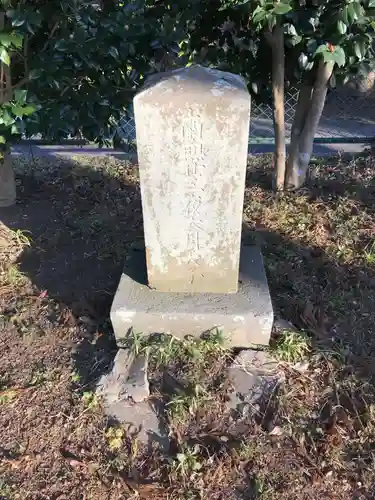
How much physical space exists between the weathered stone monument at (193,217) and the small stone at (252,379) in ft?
0.32

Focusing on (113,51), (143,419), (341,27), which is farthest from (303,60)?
(143,419)

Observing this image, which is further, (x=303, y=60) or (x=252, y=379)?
(x=303, y=60)

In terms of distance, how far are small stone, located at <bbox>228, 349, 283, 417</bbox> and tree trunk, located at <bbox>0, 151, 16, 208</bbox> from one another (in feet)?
7.09

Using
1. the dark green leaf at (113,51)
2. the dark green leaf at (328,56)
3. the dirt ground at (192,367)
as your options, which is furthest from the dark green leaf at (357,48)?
the dark green leaf at (113,51)

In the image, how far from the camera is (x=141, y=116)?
79.0 inches

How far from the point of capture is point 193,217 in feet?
7.52

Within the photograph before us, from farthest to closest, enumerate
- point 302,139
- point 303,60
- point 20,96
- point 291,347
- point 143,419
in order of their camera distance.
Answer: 1. point 302,139
2. point 303,60
3. point 20,96
4. point 291,347
5. point 143,419

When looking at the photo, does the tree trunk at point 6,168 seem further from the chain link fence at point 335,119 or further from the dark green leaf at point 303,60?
the chain link fence at point 335,119

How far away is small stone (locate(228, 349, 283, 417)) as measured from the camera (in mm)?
2223

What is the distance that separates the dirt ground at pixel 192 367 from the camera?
196 cm

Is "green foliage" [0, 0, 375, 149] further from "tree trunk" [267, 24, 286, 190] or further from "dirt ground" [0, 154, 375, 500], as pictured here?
"dirt ground" [0, 154, 375, 500]

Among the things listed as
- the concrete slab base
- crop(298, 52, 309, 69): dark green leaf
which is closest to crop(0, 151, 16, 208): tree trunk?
the concrete slab base

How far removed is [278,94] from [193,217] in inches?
67.3

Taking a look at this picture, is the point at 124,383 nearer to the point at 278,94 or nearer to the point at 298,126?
the point at 278,94
